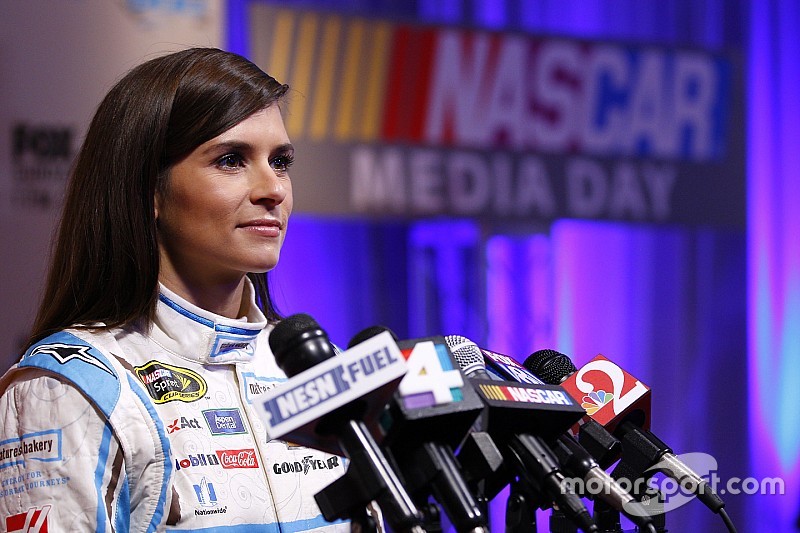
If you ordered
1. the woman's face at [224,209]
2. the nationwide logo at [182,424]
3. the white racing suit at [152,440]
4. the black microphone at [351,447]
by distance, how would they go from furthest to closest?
the woman's face at [224,209], the nationwide logo at [182,424], the white racing suit at [152,440], the black microphone at [351,447]

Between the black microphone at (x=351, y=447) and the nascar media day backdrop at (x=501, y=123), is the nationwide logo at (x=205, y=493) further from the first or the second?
the nascar media day backdrop at (x=501, y=123)

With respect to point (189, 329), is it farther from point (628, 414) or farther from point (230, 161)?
point (628, 414)

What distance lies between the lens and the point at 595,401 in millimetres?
1259

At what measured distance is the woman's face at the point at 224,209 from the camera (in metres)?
1.49

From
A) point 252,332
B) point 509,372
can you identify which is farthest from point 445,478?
point 252,332

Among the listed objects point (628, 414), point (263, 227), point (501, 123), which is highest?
point (501, 123)

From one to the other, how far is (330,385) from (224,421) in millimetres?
596

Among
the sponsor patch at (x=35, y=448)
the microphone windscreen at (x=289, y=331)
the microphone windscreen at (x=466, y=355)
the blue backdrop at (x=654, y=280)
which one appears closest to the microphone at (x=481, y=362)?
the microphone windscreen at (x=466, y=355)

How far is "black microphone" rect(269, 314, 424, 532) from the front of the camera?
2.90 ft

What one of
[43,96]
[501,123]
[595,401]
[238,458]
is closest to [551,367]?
[595,401]

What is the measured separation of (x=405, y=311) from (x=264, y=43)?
0.97 meters

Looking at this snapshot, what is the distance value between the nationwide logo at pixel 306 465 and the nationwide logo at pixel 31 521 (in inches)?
13.0

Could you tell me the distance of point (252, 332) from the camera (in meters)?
1.56

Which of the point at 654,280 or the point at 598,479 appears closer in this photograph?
the point at 598,479
